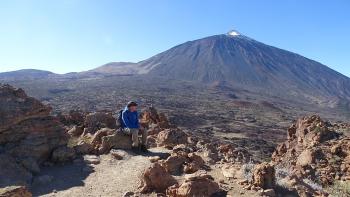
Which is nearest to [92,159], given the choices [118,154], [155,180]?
[118,154]

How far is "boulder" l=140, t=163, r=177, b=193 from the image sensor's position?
732cm

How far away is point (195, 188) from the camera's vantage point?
6.70 meters

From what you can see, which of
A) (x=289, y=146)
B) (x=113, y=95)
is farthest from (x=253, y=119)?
(x=289, y=146)

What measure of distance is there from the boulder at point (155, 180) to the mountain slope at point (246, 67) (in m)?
105

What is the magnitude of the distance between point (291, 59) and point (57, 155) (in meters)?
150

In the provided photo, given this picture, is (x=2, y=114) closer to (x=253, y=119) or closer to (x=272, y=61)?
(x=253, y=119)

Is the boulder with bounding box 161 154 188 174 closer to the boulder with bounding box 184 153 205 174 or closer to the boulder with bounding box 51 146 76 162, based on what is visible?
the boulder with bounding box 184 153 205 174

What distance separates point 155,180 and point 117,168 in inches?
72.6

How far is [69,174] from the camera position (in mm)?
8844

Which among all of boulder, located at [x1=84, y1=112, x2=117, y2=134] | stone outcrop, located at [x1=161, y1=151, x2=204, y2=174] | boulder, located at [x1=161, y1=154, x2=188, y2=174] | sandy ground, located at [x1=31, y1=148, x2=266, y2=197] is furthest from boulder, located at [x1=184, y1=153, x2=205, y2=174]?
boulder, located at [x1=84, y1=112, x2=117, y2=134]

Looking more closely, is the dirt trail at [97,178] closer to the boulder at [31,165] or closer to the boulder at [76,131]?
the boulder at [31,165]

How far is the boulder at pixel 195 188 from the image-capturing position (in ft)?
21.8

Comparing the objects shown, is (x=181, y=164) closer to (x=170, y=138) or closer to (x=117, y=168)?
(x=117, y=168)

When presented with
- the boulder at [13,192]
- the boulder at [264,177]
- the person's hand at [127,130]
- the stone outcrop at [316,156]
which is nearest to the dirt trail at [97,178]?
the person's hand at [127,130]
